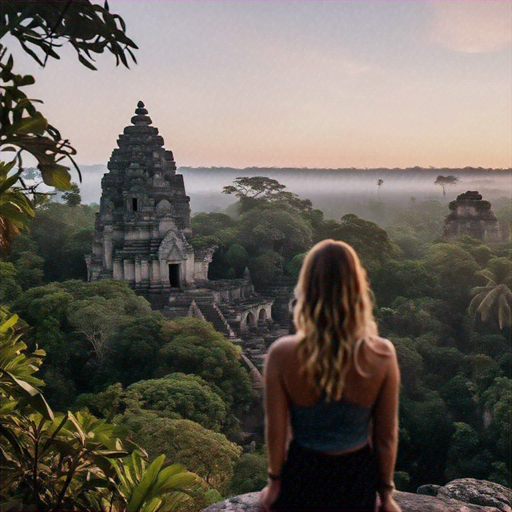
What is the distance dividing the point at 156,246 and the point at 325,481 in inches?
922

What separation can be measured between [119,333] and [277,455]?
56.2 feet

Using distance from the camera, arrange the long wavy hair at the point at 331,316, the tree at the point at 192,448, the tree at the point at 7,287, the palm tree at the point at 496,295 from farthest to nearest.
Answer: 1. the palm tree at the point at 496,295
2. the tree at the point at 7,287
3. the tree at the point at 192,448
4. the long wavy hair at the point at 331,316

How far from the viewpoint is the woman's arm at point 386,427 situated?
2697 millimetres

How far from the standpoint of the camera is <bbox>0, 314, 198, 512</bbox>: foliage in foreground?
159 inches

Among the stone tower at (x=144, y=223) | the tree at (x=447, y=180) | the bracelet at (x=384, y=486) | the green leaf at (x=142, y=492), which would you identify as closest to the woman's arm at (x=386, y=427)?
the bracelet at (x=384, y=486)

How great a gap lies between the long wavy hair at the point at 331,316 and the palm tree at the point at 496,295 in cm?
2164

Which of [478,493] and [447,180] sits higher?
[447,180]

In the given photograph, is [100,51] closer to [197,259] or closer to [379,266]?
[197,259]

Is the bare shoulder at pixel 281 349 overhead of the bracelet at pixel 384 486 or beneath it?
overhead

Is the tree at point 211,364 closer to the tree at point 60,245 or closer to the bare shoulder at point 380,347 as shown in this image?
the tree at point 60,245

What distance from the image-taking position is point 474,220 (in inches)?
1543

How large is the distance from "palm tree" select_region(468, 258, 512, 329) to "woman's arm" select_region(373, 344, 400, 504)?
21434 millimetres

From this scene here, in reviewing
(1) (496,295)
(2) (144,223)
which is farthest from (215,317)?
(1) (496,295)

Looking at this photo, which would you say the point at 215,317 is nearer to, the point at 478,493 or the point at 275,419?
the point at 478,493
